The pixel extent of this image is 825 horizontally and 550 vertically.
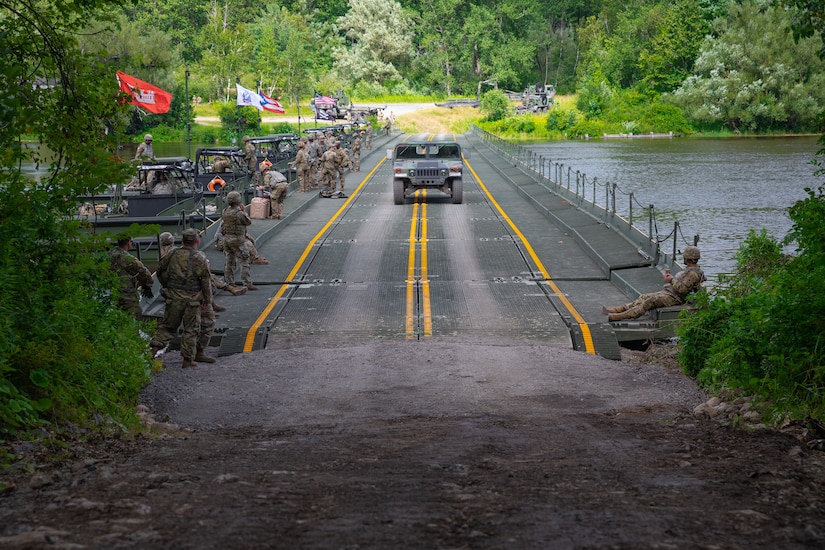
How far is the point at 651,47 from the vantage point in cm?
11375

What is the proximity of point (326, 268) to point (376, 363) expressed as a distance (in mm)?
9123

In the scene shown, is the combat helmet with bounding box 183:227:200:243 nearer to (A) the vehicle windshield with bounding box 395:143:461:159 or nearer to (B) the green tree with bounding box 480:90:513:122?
(A) the vehicle windshield with bounding box 395:143:461:159

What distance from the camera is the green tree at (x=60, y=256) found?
9352 mm

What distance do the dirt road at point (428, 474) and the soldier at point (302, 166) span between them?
24.9 metres

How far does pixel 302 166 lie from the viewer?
37.4 m

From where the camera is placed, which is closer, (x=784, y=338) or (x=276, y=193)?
(x=784, y=338)

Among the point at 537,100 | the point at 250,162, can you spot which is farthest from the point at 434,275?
the point at 537,100

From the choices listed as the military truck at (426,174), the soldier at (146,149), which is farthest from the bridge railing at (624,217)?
the soldier at (146,149)

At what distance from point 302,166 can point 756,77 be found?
225 ft

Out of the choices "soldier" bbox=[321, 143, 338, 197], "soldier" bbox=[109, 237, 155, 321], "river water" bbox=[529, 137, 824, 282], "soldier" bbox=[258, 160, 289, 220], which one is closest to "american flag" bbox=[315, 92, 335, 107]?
"river water" bbox=[529, 137, 824, 282]

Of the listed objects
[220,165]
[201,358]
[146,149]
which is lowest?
[201,358]

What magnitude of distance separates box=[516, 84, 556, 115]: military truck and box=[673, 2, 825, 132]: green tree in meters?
26.8

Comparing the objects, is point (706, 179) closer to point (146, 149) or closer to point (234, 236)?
point (146, 149)

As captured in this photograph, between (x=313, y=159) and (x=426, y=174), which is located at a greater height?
(x=313, y=159)
